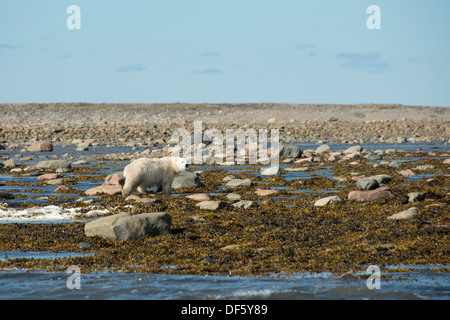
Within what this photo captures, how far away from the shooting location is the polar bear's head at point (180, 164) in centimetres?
1883

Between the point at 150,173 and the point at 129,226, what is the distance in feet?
21.3

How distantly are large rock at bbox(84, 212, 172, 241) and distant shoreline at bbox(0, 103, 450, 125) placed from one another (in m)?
57.9

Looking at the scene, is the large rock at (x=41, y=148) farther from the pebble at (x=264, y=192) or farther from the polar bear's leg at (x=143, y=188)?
the pebble at (x=264, y=192)

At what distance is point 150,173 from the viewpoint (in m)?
18.4

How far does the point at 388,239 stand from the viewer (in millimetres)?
11766

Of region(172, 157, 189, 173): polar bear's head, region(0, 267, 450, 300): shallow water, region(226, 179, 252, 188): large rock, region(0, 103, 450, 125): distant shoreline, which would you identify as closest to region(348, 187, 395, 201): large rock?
region(226, 179, 252, 188): large rock


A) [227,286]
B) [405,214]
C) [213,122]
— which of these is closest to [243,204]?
[405,214]

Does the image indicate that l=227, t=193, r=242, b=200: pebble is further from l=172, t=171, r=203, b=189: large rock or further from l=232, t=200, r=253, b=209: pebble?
l=172, t=171, r=203, b=189: large rock

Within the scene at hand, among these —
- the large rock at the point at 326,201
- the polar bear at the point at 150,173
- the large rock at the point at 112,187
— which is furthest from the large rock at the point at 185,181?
the large rock at the point at 326,201

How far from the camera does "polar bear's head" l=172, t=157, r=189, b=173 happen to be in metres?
18.8

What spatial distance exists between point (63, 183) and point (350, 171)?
12.1 m

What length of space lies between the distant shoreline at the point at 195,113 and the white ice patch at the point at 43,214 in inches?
2166

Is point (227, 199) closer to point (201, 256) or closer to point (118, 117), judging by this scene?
point (201, 256)
